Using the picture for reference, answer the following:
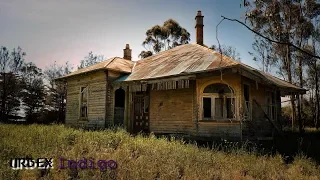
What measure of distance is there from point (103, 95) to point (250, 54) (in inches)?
811

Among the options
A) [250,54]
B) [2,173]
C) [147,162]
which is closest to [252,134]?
[147,162]

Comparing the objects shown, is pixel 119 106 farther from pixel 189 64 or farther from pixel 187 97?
pixel 189 64

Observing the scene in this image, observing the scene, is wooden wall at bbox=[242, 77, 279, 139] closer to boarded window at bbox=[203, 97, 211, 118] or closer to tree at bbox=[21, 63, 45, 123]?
boarded window at bbox=[203, 97, 211, 118]

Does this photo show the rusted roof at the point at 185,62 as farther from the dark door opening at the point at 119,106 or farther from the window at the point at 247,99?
the window at the point at 247,99

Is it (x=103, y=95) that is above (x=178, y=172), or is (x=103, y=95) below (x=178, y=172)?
above

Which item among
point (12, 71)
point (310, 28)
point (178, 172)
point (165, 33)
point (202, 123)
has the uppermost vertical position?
point (165, 33)

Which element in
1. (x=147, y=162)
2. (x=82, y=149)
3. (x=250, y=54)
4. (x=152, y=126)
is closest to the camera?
(x=147, y=162)

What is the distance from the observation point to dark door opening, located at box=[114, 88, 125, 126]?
51.7 ft

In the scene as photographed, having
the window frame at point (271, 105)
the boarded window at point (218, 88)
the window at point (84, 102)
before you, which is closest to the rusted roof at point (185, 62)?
the boarded window at point (218, 88)

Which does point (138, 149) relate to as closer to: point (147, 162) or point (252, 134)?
point (147, 162)

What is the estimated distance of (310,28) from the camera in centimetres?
2458

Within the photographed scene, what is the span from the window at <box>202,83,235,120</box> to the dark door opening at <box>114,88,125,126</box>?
5.45 m

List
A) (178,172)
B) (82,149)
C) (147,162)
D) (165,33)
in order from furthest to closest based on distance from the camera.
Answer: (165,33) → (82,149) → (147,162) → (178,172)

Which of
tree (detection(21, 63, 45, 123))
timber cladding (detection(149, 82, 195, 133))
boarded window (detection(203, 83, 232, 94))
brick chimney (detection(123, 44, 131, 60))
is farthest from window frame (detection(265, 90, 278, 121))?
tree (detection(21, 63, 45, 123))
